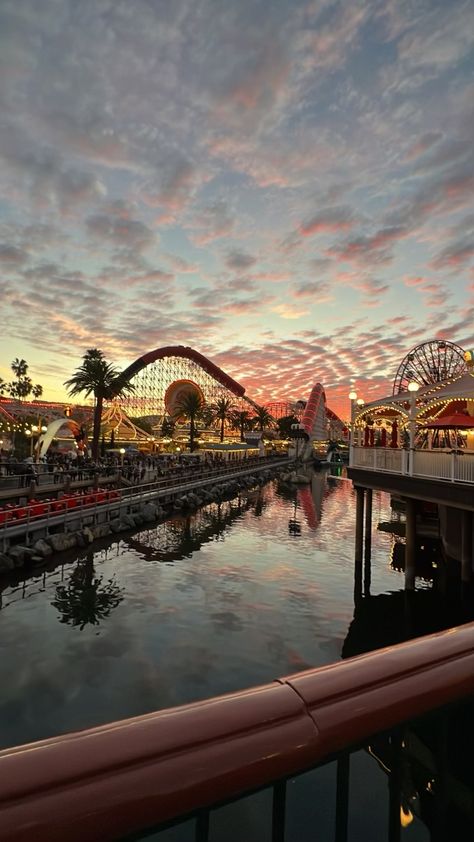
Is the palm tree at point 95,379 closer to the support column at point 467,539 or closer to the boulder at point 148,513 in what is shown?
the boulder at point 148,513

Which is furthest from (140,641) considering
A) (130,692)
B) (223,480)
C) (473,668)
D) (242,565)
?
(223,480)

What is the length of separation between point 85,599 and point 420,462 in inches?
499

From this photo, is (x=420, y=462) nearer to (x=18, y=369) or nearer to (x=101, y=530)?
(x=101, y=530)

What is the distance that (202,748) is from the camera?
3.92 ft

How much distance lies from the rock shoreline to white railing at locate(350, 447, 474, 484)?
14147mm

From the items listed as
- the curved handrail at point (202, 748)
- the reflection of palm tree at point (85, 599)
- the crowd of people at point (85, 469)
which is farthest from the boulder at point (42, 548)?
the curved handrail at point (202, 748)

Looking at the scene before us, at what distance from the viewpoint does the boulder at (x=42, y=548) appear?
22203 mm

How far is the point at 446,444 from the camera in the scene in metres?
33.2

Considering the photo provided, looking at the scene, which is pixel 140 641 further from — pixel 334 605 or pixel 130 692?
pixel 334 605

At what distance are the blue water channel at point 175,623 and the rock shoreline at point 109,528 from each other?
0.85 m

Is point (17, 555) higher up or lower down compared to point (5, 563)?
higher up

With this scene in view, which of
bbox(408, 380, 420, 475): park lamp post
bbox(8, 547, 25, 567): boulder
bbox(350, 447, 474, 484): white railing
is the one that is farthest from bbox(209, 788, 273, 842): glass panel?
bbox(8, 547, 25, 567): boulder

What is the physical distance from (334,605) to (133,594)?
7443 mm

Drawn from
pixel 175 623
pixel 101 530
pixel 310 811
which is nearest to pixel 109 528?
pixel 101 530
